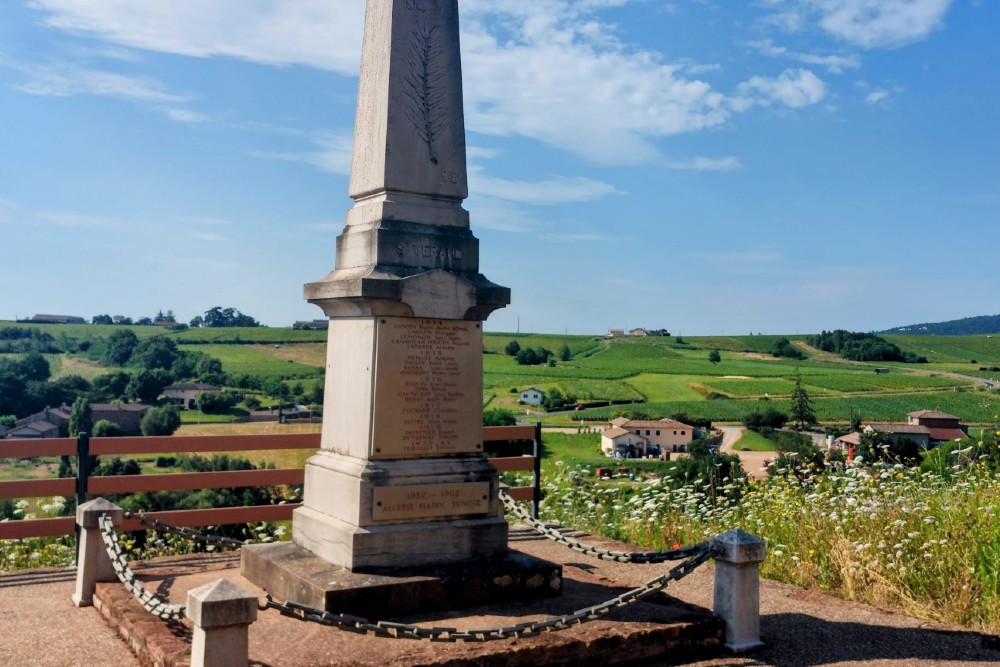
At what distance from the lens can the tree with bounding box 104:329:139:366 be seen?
2299 inches

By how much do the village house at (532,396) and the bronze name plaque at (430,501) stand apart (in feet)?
150

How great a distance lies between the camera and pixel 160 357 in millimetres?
57375

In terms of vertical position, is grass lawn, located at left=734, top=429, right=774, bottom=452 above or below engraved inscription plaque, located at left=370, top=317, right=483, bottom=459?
below

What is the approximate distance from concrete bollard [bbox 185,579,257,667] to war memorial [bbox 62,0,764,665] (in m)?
1.30

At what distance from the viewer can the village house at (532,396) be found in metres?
53.2

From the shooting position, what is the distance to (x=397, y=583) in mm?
5684

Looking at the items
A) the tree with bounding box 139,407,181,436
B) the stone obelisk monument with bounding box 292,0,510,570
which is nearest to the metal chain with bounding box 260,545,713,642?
the stone obelisk monument with bounding box 292,0,510,570

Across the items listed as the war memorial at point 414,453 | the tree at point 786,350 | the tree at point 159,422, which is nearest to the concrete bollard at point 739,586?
the war memorial at point 414,453

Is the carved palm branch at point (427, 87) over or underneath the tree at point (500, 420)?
over

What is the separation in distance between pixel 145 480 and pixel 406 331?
3.10 m

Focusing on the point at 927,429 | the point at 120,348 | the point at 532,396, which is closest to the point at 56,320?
the point at 120,348

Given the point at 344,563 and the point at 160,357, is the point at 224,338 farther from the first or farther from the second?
the point at 344,563

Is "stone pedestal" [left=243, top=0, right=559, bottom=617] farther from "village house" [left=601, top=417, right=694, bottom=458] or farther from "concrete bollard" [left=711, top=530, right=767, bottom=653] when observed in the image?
"village house" [left=601, top=417, right=694, bottom=458]

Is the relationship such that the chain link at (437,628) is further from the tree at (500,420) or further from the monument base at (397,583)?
the tree at (500,420)
